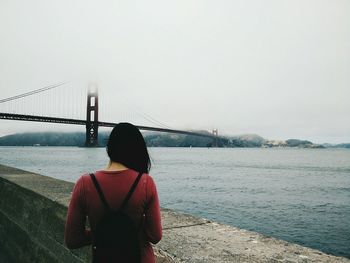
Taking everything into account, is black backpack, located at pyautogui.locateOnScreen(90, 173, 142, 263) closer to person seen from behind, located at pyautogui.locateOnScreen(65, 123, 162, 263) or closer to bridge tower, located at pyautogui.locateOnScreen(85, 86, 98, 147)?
person seen from behind, located at pyautogui.locateOnScreen(65, 123, 162, 263)

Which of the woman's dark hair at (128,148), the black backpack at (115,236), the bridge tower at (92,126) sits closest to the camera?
the black backpack at (115,236)

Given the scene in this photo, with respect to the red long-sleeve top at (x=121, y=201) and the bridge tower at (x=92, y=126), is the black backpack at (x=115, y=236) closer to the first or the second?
the red long-sleeve top at (x=121, y=201)

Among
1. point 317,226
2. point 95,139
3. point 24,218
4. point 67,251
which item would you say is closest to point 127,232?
point 67,251

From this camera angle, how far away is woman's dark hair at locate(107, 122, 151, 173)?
144cm

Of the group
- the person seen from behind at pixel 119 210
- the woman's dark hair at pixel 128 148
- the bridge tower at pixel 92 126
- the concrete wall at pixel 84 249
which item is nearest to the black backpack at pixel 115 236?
the person seen from behind at pixel 119 210

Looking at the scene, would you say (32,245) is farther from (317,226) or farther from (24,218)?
(317,226)

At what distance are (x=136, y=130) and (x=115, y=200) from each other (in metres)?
0.34

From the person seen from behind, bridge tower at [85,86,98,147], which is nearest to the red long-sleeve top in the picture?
the person seen from behind

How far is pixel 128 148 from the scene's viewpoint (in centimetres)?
146

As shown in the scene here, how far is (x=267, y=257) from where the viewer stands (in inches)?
69.9

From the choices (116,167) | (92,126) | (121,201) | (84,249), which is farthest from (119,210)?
(92,126)

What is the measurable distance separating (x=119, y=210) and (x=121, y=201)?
0.12ft

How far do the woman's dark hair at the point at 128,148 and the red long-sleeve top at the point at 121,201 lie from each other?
68 millimetres

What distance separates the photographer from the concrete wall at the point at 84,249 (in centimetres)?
180
